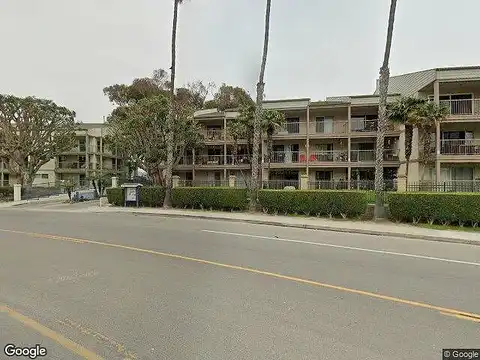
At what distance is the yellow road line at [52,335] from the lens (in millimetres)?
3774

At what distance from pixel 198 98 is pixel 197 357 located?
46.8 metres

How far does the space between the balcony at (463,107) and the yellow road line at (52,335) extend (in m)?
28.6

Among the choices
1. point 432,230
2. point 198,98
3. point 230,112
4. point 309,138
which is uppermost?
point 198,98

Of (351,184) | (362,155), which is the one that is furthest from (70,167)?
(362,155)

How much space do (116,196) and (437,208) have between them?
21.5 meters

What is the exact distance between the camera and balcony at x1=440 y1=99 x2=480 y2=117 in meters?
26.7

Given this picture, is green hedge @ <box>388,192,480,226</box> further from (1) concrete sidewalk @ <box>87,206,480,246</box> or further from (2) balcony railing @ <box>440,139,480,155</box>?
(2) balcony railing @ <box>440,139,480,155</box>

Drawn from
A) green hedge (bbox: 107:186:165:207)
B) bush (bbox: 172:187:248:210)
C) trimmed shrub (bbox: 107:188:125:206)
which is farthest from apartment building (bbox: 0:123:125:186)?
bush (bbox: 172:187:248:210)

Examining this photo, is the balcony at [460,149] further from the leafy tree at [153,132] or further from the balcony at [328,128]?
the leafy tree at [153,132]

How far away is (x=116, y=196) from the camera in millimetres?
28250

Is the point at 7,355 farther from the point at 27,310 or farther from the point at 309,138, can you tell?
the point at 309,138

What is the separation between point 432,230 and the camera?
13.8 m

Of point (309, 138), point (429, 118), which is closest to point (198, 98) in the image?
point (309, 138)

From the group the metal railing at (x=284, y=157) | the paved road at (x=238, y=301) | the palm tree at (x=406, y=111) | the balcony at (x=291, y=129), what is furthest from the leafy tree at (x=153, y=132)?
the paved road at (x=238, y=301)
